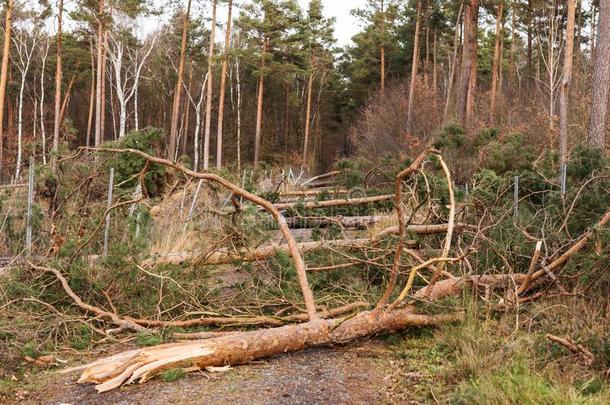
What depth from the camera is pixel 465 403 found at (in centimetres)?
359

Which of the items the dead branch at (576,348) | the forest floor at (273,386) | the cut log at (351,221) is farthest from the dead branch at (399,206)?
the cut log at (351,221)

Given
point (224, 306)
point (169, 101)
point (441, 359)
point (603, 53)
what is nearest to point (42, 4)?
point (169, 101)

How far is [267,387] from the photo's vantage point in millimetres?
4105

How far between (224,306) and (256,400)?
7.52 ft

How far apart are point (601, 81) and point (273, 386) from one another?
1043cm

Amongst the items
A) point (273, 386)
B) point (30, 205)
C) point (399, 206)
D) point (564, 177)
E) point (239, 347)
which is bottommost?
point (273, 386)

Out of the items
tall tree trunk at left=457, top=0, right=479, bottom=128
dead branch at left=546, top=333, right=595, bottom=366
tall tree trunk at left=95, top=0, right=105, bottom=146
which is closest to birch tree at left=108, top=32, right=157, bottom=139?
tall tree trunk at left=95, top=0, right=105, bottom=146

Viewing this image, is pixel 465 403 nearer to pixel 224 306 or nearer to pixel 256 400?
pixel 256 400

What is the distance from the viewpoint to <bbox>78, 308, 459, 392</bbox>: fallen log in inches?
162

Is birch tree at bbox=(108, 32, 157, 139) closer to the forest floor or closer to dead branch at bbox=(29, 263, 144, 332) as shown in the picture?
dead branch at bbox=(29, 263, 144, 332)

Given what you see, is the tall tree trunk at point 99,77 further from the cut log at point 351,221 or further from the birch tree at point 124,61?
the cut log at point 351,221

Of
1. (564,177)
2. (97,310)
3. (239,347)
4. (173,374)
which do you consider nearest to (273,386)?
(239,347)

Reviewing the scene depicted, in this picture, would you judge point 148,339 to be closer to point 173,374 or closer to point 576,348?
point 173,374

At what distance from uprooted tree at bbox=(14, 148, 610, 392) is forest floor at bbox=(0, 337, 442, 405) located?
107 mm
